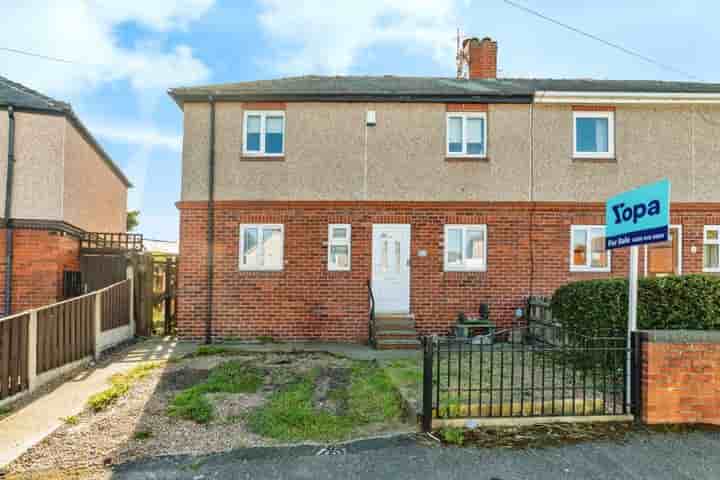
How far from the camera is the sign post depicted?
17.0 feet

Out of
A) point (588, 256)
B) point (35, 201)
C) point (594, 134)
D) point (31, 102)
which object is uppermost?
point (31, 102)

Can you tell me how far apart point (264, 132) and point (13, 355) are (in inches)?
269

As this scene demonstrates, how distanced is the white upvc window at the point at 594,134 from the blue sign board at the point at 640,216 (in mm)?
5796

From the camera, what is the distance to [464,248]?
36.1 ft

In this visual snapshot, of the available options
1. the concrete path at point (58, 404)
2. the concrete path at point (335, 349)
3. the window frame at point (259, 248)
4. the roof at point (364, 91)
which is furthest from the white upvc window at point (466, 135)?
the concrete path at point (58, 404)

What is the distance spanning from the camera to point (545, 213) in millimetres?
11008

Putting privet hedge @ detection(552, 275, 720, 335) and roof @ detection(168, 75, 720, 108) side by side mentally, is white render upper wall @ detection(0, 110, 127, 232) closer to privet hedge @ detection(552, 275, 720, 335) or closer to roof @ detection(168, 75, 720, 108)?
roof @ detection(168, 75, 720, 108)

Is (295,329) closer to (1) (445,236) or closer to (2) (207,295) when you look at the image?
(2) (207,295)

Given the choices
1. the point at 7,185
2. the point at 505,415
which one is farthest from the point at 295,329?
the point at 7,185

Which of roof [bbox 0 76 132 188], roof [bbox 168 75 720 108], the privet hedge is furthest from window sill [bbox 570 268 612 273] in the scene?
roof [bbox 0 76 132 188]

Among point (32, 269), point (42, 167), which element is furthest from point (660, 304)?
point (42, 167)

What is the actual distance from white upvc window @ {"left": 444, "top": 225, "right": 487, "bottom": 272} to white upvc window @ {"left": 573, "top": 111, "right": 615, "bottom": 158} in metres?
3.15

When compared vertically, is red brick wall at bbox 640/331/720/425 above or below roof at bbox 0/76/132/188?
below

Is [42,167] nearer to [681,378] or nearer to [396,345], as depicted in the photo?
[396,345]
